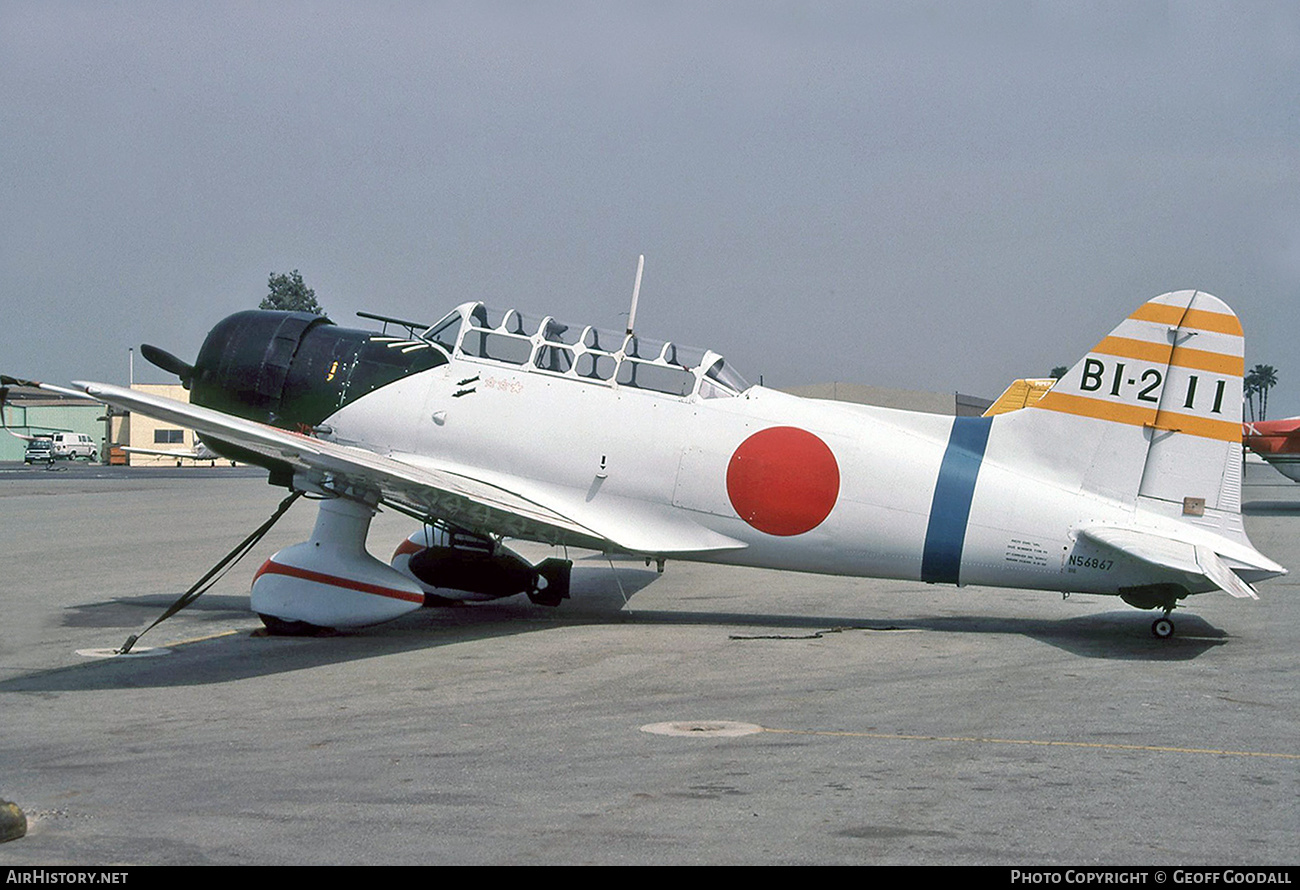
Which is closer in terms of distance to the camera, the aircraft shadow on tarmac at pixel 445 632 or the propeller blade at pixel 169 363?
the aircraft shadow on tarmac at pixel 445 632

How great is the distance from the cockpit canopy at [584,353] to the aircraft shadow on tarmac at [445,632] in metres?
2.26

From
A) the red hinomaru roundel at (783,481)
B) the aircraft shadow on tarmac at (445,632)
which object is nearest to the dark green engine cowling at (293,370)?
the aircraft shadow on tarmac at (445,632)

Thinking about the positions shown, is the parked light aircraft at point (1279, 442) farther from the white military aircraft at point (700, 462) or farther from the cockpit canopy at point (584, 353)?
the cockpit canopy at point (584, 353)

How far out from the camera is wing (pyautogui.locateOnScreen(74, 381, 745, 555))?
29.7ft

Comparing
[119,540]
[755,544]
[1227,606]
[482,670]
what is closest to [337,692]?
[482,670]

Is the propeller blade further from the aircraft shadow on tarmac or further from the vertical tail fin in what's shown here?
the vertical tail fin

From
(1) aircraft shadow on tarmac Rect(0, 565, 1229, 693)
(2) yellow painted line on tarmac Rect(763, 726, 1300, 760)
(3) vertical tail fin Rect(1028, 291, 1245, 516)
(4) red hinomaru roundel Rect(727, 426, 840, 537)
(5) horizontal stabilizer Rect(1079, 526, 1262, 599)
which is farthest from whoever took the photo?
(4) red hinomaru roundel Rect(727, 426, 840, 537)

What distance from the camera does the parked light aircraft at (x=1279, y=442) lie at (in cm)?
3409

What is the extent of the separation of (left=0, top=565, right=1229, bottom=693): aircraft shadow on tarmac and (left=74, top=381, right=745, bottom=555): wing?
0.92 meters

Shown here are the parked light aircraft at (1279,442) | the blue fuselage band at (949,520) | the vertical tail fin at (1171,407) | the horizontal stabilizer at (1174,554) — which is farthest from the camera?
the parked light aircraft at (1279,442)

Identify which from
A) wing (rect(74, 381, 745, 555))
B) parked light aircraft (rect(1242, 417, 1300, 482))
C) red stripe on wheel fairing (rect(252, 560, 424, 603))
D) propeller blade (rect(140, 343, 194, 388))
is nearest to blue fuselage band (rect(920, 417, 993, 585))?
wing (rect(74, 381, 745, 555))

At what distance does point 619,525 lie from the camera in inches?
423
